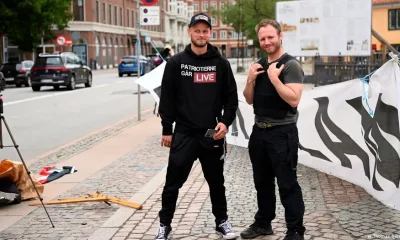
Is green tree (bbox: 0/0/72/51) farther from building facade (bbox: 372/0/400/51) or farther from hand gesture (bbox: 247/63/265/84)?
hand gesture (bbox: 247/63/265/84)

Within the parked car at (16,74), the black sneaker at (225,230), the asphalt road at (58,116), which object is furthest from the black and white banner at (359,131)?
the parked car at (16,74)

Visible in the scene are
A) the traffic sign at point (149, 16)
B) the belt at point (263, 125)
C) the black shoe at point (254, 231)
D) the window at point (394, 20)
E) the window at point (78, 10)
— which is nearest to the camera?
the belt at point (263, 125)

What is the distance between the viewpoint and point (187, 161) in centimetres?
512

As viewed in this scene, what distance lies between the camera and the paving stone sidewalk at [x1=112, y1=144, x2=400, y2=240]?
534 centimetres

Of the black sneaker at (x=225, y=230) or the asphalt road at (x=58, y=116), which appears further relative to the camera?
the asphalt road at (x=58, y=116)

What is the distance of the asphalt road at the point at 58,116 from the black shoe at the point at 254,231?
19.7ft

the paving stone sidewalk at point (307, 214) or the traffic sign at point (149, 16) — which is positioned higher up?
the traffic sign at point (149, 16)

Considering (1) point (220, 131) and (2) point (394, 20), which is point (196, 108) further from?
(2) point (394, 20)

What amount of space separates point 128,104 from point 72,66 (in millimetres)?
8800

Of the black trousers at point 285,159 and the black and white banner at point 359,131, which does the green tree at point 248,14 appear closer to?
the black and white banner at point 359,131

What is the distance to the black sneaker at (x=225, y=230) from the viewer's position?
5.20 metres

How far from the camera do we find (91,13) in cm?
6688

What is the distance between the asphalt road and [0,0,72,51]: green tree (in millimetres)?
14219

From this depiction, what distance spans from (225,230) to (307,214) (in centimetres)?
107
